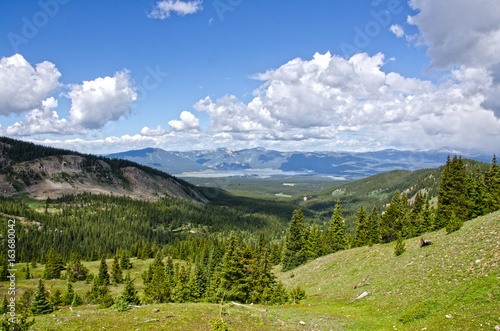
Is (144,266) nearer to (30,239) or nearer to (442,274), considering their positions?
(30,239)

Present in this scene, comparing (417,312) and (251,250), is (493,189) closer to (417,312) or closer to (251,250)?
(417,312)

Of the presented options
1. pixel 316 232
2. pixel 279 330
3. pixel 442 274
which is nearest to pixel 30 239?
pixel 316 232

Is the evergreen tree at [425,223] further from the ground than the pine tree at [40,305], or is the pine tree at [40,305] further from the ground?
the evergreen tree at [425,223]

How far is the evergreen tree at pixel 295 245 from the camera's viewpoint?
215 ft

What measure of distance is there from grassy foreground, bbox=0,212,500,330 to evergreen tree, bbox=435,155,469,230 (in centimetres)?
2373

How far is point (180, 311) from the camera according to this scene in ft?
83.5

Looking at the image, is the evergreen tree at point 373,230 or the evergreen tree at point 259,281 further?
the evergreen tree at point 373,230

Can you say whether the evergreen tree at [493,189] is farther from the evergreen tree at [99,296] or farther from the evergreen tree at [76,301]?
the evergreen tree at [76,301]

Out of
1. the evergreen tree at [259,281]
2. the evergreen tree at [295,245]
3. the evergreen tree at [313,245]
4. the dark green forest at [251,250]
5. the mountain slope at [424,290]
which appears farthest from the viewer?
the evergreen tree at [313,245]

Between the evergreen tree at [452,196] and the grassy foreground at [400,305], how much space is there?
2373 centimetres

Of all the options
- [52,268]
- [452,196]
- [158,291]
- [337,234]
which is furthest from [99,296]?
[452,196]

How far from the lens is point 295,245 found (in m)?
66.9

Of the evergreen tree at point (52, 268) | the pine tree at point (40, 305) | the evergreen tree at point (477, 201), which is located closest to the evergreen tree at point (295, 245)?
the evergreen tree at point (477, 201)

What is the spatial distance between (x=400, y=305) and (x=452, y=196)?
4773 centimetres
